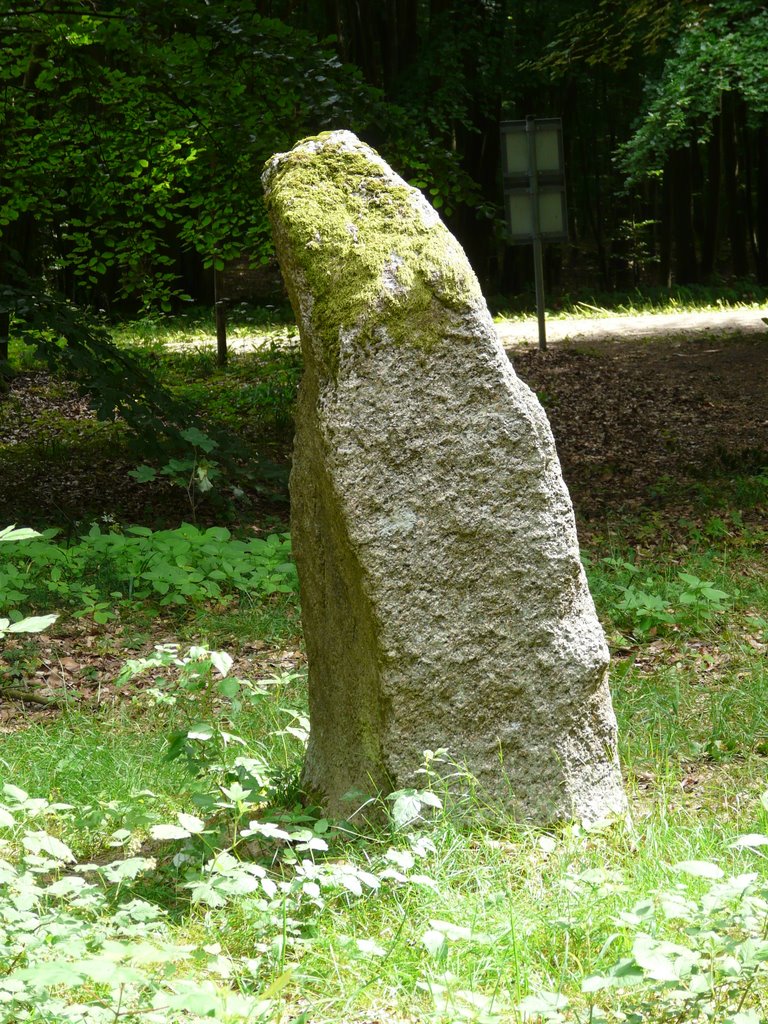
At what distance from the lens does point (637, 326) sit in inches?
605

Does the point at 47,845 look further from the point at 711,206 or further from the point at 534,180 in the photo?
the point at 711,206

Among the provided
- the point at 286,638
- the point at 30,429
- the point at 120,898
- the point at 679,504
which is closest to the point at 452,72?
the point at 30,429

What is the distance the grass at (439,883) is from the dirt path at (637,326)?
33.7ft

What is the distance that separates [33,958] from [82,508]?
6290 mm

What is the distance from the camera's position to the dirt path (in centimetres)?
1443

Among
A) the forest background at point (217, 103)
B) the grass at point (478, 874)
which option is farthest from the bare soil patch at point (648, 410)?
the grass at point (478, 874)

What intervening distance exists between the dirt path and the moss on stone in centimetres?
1082

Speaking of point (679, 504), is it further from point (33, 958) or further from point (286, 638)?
point (33, 958)

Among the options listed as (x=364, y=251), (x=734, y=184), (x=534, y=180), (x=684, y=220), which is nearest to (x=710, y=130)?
(x=534, y=180)

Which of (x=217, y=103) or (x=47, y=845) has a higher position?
(x=217, y=103)

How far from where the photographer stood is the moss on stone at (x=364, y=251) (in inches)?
117

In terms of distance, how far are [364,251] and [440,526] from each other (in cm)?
81

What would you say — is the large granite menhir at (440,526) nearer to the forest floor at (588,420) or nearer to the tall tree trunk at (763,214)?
the forest floor at (588,420)

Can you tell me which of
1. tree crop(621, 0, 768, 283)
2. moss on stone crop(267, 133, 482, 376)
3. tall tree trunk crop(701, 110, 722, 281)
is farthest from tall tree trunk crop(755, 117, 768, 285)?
moss on stone crop(267, 133, 482, 376)
